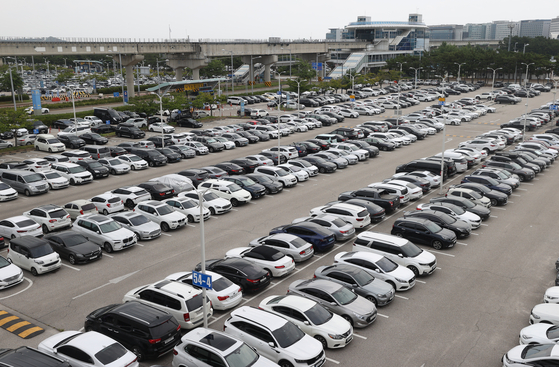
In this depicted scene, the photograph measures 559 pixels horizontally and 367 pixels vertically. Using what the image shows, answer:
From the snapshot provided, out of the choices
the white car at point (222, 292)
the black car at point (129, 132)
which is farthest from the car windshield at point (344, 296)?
the black car at point (129, 132)

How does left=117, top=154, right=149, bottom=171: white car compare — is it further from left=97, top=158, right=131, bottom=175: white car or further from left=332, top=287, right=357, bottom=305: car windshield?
left=332, top=287, right=357, bottom=305: car windshield

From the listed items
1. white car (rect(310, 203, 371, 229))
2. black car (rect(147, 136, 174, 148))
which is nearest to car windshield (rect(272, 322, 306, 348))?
white car (rect(310, 203, 371, 229))

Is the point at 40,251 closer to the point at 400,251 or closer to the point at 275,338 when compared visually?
the point at 275,338

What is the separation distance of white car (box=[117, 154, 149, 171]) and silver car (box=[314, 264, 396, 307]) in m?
24.9

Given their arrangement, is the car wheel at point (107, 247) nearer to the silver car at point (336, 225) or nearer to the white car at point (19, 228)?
the white car at point (19, 228)

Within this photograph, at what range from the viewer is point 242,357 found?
13.0 meters

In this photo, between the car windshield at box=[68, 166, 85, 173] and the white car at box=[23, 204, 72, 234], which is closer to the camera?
the white car at box=[23, 204, 72, 234]

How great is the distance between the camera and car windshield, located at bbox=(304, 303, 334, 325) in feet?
50.8

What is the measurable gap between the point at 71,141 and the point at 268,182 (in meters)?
24.6

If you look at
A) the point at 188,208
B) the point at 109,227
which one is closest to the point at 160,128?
the point at 188,208

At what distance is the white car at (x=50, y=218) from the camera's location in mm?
26297

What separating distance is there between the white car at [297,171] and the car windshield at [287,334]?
2151 cm

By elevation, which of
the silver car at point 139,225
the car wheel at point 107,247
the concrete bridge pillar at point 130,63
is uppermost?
the concrete bridge pillar at point 130,63

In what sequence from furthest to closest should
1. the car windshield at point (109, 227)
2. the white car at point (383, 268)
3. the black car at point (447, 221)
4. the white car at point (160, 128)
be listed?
the white car at point (160, 128) → the black car at point (447, 221) → the car windshield at point (109, 227) → the white car at point (383, 268)
